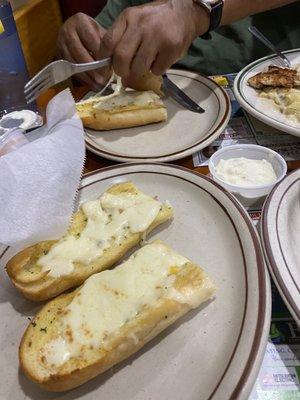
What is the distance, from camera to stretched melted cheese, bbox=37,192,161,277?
99cm

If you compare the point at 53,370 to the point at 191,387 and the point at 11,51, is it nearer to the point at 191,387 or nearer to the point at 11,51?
the point at 191,387

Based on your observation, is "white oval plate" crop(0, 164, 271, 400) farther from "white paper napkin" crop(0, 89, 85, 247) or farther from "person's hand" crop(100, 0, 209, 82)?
"person's hand" crop(100, 0, 209, 82)

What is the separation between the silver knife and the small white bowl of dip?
34cm

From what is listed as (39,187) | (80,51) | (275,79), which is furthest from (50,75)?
(275,79)

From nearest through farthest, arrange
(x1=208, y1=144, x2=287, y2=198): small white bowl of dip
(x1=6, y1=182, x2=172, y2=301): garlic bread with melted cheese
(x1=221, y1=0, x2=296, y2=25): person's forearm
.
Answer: (x1=6, y1=182, x2=172, y2=301): garlic bread with melted cheese
(x1=208, y1=144, x2=287, y2=198): small white bowl of dip
(x1=221, y1=0, x2=296, y2=25): person's forearm

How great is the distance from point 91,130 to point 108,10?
1110 millimetres

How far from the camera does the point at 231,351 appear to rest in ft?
2.59

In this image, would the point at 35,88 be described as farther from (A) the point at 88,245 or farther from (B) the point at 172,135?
(A) the point at 88,245

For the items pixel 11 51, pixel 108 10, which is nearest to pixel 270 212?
pixel 11 51

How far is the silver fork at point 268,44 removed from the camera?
5.88ft

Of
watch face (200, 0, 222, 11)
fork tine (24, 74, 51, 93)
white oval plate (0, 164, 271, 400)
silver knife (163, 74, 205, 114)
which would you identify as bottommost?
white oval plate (0, 164, 271, 400)

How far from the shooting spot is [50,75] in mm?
1507

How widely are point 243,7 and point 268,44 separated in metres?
0.23

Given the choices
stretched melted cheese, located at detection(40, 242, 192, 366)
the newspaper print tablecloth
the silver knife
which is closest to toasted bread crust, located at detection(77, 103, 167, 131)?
the silver knife
